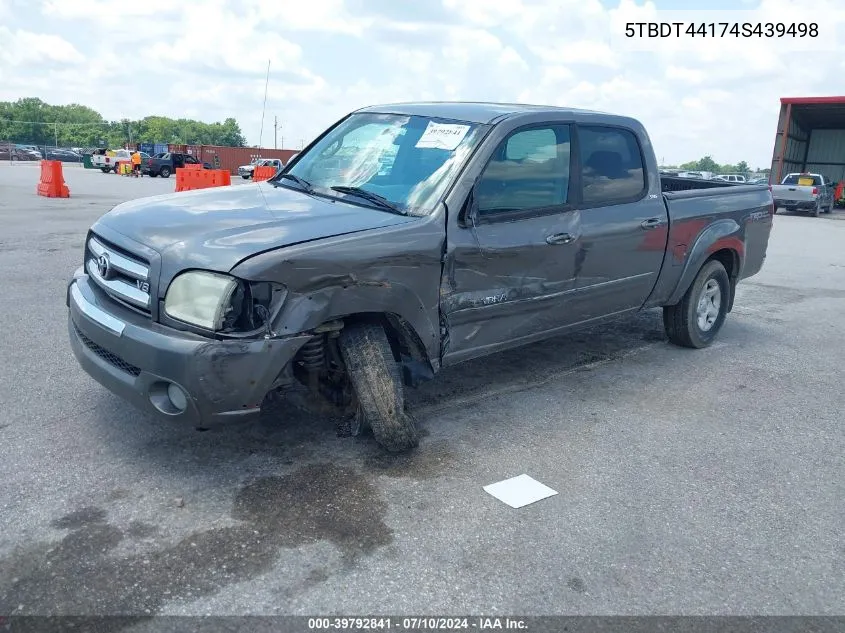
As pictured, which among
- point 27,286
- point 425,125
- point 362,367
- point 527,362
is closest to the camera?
point 362,367

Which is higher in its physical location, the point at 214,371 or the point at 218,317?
the point at 218,317

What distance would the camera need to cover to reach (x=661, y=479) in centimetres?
371

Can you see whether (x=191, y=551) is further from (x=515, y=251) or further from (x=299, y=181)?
(x=299, y=181)

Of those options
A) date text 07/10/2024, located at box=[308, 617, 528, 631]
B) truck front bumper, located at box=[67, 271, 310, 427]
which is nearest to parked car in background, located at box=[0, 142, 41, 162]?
truck front bumper, located at box=[67, 271, 310, 427]

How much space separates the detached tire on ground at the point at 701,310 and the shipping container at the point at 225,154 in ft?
162

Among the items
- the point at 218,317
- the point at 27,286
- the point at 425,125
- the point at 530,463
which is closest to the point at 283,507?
the point at 218,317

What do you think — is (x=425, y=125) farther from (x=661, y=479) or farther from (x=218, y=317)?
(x=661, y=479)

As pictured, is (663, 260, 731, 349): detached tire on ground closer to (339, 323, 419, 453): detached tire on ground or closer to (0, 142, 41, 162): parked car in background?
(339, 323, 419, 453): detached tire on ground

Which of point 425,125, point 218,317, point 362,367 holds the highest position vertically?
point 425,125

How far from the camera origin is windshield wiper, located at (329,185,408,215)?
387 cm

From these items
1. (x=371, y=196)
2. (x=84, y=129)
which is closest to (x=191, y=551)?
(x=371, y=196)

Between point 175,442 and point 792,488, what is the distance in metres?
3.16

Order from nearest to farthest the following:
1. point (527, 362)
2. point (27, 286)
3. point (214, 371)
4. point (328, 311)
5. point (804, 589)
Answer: point (804, 589), point (214, 371), point (328, 311), point (527, 362), point (27, 286)

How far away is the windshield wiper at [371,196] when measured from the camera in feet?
12.7
